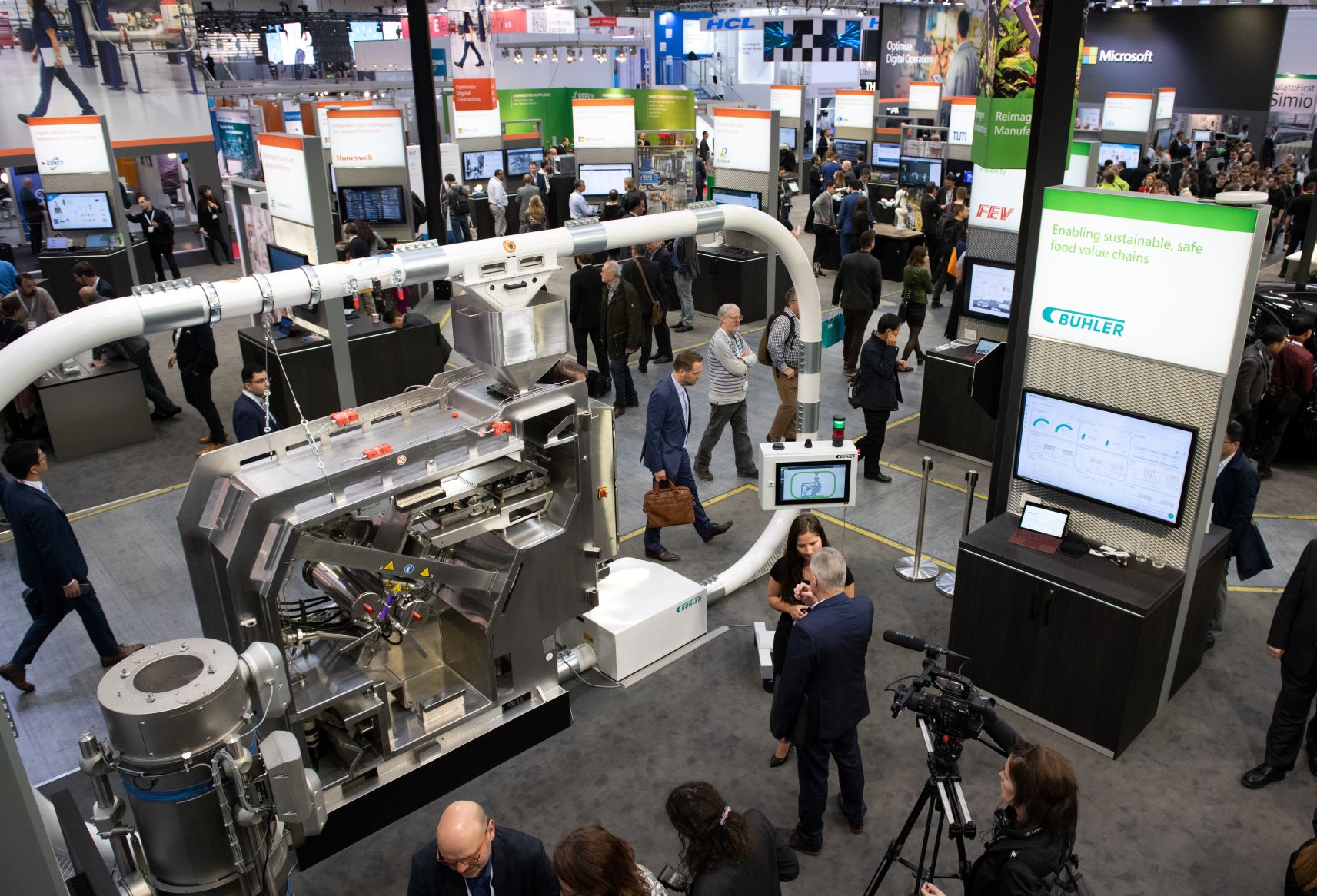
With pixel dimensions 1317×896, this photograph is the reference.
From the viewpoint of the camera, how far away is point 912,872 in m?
4.02

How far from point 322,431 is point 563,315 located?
1.26 meters

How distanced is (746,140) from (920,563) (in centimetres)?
782

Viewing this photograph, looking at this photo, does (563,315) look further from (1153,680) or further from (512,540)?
(1153,680)

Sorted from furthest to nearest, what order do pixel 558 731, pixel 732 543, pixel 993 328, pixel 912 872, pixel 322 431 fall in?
pixel 993 328 < pixel 732 543 < pixel 558 731 < pixel 322 431 < pixel 912 872

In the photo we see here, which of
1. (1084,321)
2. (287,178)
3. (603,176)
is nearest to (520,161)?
(603,176)

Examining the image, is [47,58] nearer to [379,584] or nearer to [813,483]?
[379,584]

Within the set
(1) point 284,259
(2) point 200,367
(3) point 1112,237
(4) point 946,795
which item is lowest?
(4) point 946,795

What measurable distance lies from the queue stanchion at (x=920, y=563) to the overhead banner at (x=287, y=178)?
17.6 feet

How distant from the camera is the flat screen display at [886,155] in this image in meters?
17.9

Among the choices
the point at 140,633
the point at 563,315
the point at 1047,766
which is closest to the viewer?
the point at 1047,766

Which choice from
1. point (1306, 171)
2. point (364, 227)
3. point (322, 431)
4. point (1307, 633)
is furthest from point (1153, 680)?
point (1306, 171)

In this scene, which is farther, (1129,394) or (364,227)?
(364,227)

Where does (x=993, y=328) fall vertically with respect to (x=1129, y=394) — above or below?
below

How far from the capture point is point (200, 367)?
27.6 ft
